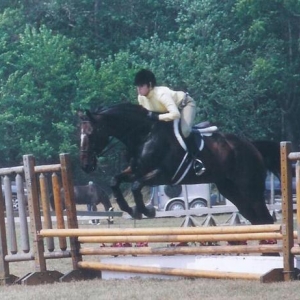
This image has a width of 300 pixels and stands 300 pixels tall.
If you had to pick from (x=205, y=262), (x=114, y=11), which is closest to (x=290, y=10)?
(x=114, y=11)

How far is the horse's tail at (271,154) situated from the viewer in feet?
41.0

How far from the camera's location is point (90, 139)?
37.5 ft

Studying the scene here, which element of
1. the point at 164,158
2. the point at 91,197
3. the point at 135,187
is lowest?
the point at 91,197

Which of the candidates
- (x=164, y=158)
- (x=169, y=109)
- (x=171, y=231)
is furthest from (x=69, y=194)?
(x=169, y=109)

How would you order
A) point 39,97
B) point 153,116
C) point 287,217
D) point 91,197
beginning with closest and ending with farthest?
1. point 287,217
2. point 153,116
3. point 91,197
4. point 39,97

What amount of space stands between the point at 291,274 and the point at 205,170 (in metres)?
3.34

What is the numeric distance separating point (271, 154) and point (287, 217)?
373 centimetres

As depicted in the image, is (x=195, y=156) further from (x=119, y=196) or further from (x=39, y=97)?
(x=39, y=97)

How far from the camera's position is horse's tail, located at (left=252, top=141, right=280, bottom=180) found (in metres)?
12.5

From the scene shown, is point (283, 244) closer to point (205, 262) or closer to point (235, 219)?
point (205, 262)

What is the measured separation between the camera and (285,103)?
143ft

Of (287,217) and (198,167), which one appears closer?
(287,217)

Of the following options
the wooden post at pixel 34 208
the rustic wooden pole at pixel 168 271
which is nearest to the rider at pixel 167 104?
the wooden post at pixel 34 208

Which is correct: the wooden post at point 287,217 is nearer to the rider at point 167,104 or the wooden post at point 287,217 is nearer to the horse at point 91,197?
the rider at point 167,104
